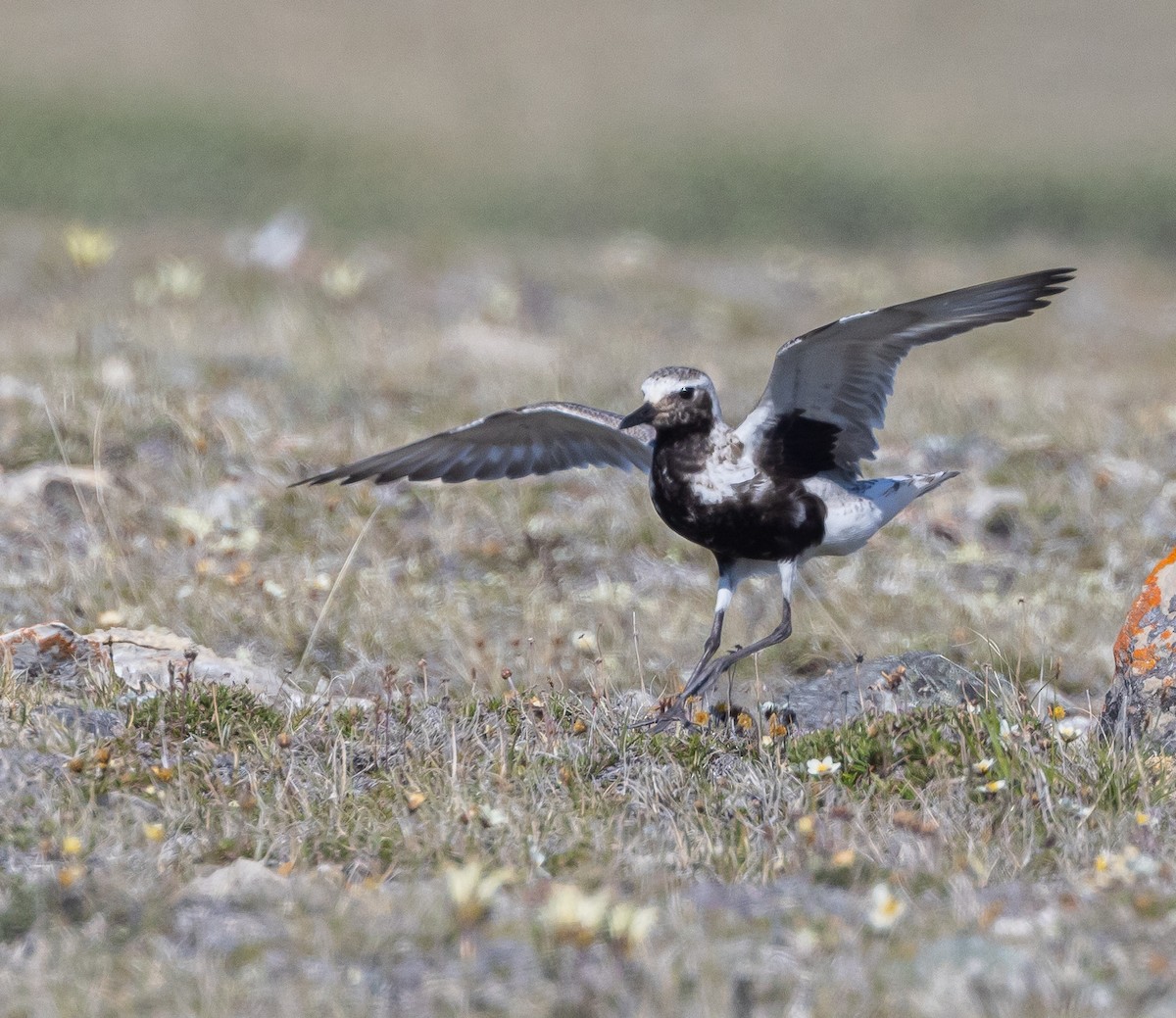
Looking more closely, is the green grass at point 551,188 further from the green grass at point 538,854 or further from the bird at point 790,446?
the green grass at point 538,854

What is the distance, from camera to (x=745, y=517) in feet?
16.7

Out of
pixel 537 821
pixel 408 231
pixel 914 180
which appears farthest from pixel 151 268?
pixel 914 180

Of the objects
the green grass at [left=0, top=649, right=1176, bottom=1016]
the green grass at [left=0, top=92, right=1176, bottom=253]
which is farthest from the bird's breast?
the green grass at [left=0, top=92, right=1176, bottom=253]

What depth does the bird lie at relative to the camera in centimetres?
503

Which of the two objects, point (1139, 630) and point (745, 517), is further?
point (745, 517)

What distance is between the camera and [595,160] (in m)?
32.7

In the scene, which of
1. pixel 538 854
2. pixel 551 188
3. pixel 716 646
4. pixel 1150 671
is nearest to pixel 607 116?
pixel 551 188

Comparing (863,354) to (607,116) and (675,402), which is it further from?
(607,116)

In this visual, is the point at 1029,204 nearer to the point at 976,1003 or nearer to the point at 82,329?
the point at 82,329

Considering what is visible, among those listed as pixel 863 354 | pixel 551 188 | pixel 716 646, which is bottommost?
pixel 716 646

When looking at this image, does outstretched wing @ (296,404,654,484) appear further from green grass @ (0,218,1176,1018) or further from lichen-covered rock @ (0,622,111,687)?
lichen-covered rock @ (0,622,111,687)

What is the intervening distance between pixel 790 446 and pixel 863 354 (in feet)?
1.29

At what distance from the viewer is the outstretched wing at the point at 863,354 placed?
495 cm

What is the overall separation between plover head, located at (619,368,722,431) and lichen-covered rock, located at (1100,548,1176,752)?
1.46 m
